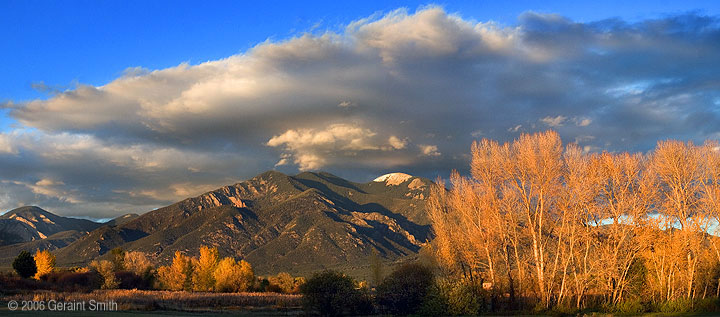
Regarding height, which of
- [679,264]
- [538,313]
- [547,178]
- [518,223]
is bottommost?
[538,313]

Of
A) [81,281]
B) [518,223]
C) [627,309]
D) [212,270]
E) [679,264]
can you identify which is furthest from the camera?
[212,270]

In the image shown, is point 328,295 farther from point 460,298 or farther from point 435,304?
point 460,298

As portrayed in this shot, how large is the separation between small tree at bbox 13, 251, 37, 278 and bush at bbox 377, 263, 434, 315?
66132 millimetres

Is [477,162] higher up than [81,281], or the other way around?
[477,162]

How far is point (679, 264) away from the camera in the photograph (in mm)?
42812

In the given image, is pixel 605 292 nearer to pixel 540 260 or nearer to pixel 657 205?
pixel 540 260

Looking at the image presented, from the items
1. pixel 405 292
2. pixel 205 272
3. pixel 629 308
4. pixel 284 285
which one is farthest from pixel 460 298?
pixel 205 272

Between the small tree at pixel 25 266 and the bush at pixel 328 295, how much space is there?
207ft

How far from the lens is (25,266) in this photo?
80.3m

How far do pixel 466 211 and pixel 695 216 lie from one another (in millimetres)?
19556

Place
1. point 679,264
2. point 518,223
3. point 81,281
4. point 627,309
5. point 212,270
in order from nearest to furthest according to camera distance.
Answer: point 627,309 → point 679,264 → point 518,223 → point 81,281 → point 212,270

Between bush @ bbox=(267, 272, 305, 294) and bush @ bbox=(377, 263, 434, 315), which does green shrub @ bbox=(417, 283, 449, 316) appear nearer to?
bush @ bbox=(377, 263, 434, 315)

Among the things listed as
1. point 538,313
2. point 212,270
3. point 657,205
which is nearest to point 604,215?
point 657,205

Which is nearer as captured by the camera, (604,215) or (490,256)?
(604,215)
